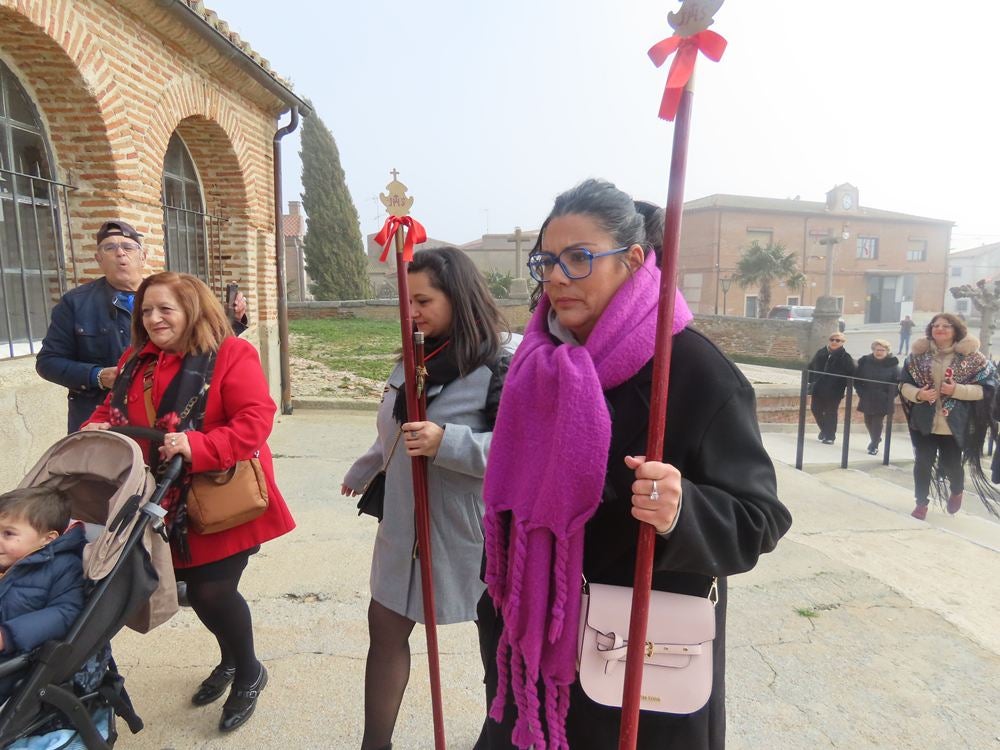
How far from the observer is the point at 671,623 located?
1312 mm

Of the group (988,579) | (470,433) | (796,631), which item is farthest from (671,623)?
(988,579)

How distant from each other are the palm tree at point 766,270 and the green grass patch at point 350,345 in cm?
2640

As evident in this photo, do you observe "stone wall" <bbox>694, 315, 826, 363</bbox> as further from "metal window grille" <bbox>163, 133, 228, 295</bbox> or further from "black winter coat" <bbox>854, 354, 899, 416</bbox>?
"metal window grille" <bbox>163, 133, 228, 295</bbox>

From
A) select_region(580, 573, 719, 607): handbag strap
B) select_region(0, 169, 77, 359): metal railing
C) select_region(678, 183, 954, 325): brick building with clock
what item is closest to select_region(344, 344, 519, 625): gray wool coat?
select_region(580, 573, 719, 607): handbag strap

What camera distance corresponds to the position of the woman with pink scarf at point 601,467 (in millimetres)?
1269

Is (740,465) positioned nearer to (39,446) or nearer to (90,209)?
(39,446)

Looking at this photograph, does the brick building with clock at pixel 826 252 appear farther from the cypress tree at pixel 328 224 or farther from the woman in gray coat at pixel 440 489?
the woman in gray coat at pixel 440 489

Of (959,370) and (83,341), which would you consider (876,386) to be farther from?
(83,341)

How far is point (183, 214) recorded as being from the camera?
22.3 feet

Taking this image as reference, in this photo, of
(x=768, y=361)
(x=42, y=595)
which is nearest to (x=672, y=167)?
(x=42, y=595)

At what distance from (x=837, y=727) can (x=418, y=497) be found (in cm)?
196

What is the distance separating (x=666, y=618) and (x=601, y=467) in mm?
344

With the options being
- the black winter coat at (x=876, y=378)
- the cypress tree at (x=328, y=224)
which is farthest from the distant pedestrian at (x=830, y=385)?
the cypress tree at (x=328, y=224)

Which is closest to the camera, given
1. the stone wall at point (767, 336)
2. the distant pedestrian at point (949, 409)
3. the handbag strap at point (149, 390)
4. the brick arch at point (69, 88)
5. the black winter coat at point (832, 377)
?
the handbag strap at point (149, 390)
